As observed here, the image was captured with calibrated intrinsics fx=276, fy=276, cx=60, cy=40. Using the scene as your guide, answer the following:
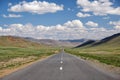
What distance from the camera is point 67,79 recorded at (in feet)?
53.6

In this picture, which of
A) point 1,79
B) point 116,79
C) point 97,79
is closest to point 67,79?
point 97,79

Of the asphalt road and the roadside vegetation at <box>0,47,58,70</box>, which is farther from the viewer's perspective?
the roadside vegetation at <box>0,47,58,70</box>

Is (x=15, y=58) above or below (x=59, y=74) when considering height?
below

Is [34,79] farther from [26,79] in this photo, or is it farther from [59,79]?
[59,79]

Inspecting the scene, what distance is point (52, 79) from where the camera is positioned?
16.4 metres

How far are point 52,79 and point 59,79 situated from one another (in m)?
0.43

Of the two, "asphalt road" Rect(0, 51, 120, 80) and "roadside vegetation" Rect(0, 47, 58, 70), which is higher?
"asphalt road" Rect(0, 51, 120, 80)

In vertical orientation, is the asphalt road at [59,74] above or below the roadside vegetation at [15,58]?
above

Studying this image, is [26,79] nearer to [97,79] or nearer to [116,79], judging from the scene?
[97,79]

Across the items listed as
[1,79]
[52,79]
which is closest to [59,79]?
[52,79]

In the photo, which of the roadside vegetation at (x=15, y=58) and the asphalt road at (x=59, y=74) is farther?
the roadside vegetation at (x=15, y=58)

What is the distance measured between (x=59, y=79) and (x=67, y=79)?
0.47 metres

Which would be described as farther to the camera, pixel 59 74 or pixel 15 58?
pixel 15 58

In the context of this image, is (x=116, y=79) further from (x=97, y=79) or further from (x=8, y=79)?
(x=8, y=79)
